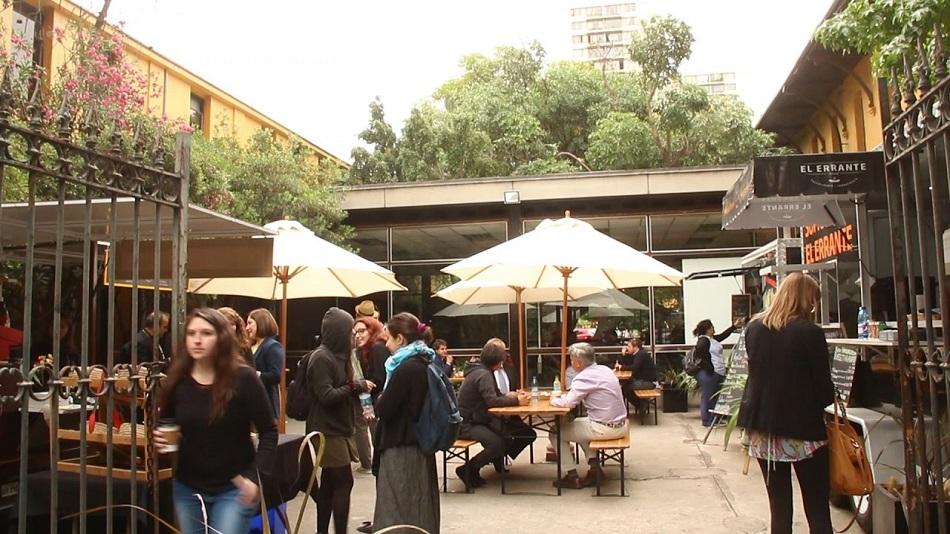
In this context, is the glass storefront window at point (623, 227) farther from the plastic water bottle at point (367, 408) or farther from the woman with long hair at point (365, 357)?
the plastic water bottle at point (367, 408)

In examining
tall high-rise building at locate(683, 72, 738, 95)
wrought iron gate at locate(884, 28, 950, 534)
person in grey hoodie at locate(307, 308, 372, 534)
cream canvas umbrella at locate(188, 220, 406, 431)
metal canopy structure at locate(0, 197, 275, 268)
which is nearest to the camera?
→ wrought iron gate at locate(884, 28, 950, 534)

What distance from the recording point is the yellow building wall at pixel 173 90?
15177mm

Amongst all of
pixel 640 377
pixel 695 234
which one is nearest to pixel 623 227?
pixel 695 234

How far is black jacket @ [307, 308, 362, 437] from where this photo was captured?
5391 millimetres

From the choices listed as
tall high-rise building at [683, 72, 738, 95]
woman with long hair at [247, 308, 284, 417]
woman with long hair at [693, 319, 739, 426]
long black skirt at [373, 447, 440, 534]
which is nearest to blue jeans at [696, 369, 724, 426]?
woman with long hair at [693, 319, 739, 426]

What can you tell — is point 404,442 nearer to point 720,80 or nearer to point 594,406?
point 594,406

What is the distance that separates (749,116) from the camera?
88.1ft

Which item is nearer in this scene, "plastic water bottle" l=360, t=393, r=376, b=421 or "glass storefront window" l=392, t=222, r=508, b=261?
"plastic water bottle" l=360, t=393, r=376, b=421

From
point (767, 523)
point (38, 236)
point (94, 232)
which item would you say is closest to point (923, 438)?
point (767, 523)

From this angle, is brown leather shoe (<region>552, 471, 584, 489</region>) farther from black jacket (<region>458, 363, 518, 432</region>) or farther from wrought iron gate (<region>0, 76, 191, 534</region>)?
wrought iron gate (<region>0, 76, 191, 534</region>)

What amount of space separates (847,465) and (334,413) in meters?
3.26

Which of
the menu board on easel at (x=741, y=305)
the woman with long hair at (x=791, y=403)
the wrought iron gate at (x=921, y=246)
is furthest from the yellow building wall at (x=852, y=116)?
the wrought iron gate at (x=921, y=246)

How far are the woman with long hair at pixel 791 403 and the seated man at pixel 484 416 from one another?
134 inches

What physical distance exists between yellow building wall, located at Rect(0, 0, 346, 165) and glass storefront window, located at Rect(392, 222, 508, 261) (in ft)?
15.8
